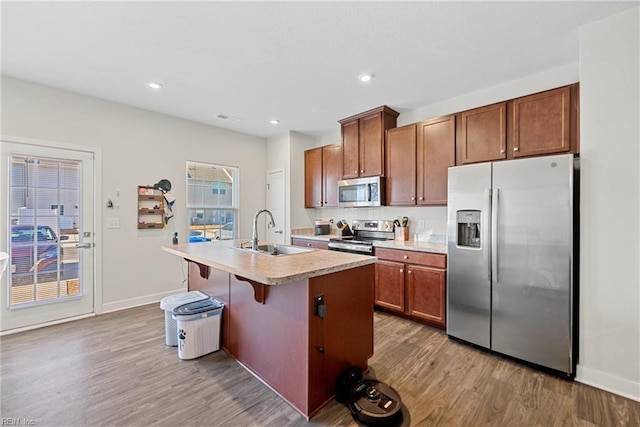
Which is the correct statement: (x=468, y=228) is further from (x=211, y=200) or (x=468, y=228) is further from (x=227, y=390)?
(x=211, y=200)

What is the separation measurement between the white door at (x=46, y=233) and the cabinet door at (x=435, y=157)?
409 centimetres

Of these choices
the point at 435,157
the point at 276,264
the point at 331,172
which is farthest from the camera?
the point at 331,172

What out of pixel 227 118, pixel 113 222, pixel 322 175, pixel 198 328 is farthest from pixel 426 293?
pixel 113 222

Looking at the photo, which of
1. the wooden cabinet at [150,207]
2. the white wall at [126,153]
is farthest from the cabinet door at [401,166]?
the wooden cabinet at [150,207]

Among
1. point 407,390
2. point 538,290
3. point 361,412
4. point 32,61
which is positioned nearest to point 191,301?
point 361,412

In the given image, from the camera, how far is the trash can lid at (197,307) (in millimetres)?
2412

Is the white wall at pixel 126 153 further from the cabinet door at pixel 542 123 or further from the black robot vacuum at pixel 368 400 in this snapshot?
the cabinet door at pixel 542 123

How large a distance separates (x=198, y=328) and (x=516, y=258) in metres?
2.79

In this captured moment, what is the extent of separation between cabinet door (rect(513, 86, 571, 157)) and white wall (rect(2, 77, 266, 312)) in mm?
4112

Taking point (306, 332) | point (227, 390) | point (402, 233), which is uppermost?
point (402, 233)

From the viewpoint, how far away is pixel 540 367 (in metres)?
2.23

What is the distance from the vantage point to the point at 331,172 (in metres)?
4.54

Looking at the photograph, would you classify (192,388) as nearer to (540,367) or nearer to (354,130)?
(540,367)

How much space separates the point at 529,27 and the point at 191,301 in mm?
3629
